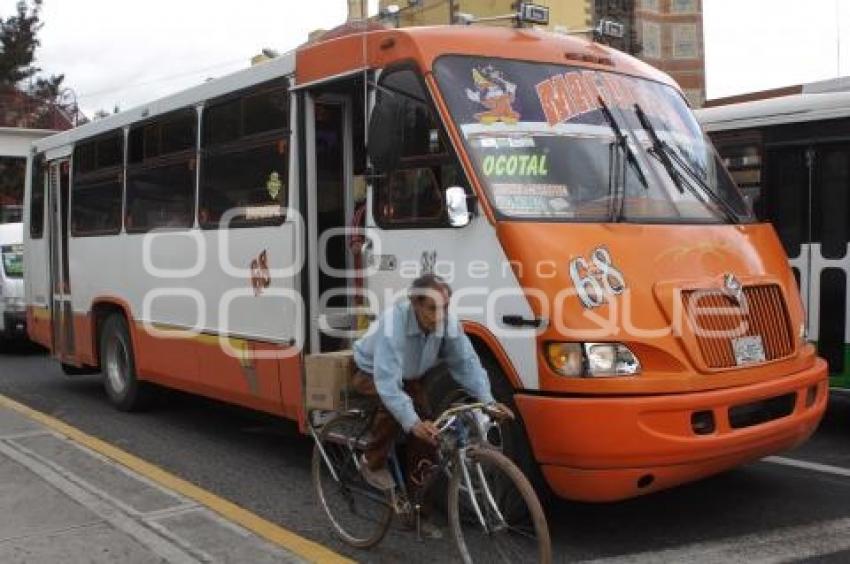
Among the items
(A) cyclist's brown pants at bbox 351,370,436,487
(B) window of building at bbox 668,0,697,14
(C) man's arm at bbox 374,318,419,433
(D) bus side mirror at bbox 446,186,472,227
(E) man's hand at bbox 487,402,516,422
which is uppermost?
(B) window of building at bbox 668,0,697,14

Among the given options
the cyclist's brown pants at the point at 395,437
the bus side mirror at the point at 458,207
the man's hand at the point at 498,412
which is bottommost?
the cyclist's brown pants at the point at 395,437

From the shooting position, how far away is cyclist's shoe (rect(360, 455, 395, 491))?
5042 millimetres

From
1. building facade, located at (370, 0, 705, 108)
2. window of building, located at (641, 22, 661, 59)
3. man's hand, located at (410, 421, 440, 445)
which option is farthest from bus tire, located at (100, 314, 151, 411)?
window of building, located at (641, 22, 661, 59)

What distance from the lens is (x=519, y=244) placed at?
509 centimetres

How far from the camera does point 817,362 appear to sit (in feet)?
19.0

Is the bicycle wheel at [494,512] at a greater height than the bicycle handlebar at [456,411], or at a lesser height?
lesser

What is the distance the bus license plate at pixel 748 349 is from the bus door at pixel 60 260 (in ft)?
24.9

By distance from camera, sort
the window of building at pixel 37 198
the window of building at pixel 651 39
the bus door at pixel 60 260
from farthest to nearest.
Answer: the window of building at pixel 651 39 < the window of building at pixel 37 198 < the bus door at pixel 60 260

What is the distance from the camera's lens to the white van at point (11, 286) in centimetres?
1483

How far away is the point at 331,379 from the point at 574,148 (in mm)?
1859

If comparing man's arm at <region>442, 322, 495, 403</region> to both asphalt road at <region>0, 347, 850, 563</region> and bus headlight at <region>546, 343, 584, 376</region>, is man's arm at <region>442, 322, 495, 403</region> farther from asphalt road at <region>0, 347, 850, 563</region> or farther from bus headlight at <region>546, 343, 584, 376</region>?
asphalt road at <region>0, 347, 850, 563</region>

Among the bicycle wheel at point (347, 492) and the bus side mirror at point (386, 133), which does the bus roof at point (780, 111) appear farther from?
the bicycle wheel at point (347, 492)

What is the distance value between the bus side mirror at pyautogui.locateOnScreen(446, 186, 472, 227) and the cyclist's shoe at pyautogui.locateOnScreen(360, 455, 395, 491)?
1333 millimetres

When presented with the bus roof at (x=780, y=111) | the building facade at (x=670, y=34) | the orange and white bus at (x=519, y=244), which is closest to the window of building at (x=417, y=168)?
the orange and white bus at (x=519, y=244)
